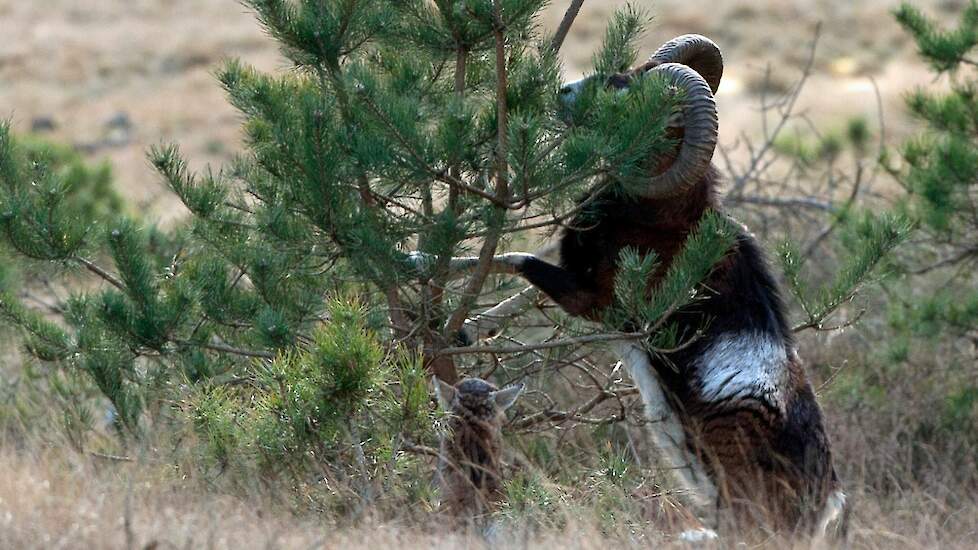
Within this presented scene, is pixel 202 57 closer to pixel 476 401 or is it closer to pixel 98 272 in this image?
pixel 98 272

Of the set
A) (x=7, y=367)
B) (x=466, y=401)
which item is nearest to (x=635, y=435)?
(x=466, y=401)

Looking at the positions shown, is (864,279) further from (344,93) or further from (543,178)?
(344,93)

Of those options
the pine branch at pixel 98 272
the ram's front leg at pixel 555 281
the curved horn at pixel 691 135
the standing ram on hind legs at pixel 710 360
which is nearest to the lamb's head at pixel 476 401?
the standing ram on hind legs at pixel 710 360

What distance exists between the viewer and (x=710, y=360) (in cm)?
731

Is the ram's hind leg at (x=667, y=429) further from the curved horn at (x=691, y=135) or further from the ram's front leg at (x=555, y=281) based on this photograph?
the curved horn at (x=691, y=135)

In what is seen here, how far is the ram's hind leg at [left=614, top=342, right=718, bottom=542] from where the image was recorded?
24.0 feet

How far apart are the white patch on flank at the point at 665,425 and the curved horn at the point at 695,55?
5.21ft

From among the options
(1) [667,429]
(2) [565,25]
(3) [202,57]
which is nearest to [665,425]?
(1) [667,429]

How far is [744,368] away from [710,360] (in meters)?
0.20

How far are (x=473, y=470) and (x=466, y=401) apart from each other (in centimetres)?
33

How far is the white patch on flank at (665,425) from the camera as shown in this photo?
288 inches

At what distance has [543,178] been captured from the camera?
607cm

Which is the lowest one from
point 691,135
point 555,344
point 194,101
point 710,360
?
point 710,360

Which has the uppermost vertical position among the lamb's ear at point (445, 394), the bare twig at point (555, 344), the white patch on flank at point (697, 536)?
the bare twig at point (555, 344)
